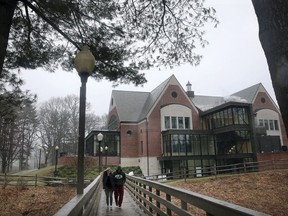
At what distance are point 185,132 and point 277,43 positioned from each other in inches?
1431

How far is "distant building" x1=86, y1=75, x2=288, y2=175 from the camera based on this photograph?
3725 cm

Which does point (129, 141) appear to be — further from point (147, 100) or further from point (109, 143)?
point (147, 100)

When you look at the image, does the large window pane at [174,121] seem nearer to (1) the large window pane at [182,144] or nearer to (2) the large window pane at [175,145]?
(1) the large window pane at [182,144]

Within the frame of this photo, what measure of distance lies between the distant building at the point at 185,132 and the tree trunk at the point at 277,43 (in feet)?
112

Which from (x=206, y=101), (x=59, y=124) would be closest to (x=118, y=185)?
(x=206, y=101)

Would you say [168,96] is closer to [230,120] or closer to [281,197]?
[230,120]

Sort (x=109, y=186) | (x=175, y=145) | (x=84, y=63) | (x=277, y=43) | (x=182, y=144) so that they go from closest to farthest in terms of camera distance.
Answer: (x=277, y=43), (x=84, y=63), (x=109, y=186), (x=175, y=145), (x=182, y=144)

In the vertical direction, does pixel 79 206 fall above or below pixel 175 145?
below

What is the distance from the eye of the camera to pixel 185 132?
38938mm

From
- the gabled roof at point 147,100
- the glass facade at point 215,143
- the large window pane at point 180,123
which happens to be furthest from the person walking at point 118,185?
the large window pane at point 180,123

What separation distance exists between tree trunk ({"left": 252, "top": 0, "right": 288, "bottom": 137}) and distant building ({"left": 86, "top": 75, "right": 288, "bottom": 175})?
34.2 m

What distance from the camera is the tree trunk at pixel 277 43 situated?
2965 mm

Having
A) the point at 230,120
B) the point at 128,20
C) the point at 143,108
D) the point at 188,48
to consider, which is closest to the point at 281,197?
the point at 188,48

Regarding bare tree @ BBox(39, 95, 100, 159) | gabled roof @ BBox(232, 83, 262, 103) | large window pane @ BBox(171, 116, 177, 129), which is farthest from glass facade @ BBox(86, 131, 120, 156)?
gabled roof @ BBox(232, 83, 262, 103)
